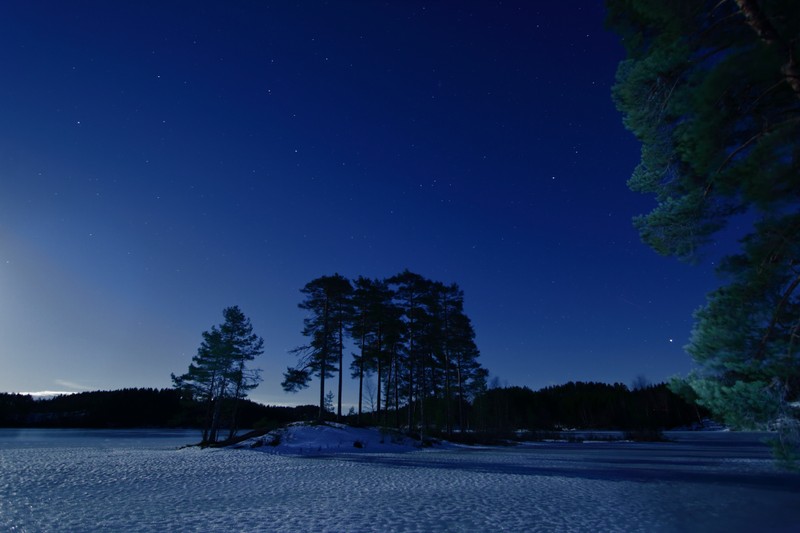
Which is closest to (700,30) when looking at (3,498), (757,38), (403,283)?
(757,38)

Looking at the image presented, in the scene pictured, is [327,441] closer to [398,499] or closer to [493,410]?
[398,499]

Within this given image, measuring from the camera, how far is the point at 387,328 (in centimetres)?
3438

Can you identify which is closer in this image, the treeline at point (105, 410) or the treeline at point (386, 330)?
the treeline at point (386, 330)

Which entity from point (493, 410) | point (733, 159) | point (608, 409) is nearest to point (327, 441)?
point (733, 159)

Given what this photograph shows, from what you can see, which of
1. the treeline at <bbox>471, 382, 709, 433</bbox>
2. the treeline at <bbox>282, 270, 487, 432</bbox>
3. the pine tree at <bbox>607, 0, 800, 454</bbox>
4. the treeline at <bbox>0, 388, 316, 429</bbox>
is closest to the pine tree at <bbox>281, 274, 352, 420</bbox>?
the treeline at <bbox>282, 270, 487, 432</bbox>

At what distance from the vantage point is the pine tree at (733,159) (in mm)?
5629

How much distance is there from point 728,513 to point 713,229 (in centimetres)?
597

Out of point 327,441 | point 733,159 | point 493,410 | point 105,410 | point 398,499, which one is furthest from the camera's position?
point 105,410

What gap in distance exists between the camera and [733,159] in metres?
6.62

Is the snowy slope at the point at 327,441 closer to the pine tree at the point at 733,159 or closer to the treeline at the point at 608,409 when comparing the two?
the pine tree at the point at 733,159

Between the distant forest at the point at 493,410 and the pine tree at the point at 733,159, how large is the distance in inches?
1281

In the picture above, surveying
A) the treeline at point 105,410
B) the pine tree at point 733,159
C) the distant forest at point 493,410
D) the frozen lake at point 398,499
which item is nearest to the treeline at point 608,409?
the distant forest at point 493,410

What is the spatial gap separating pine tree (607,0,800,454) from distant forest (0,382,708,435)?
107 ft

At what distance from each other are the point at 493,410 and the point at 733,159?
69721 millimetres
